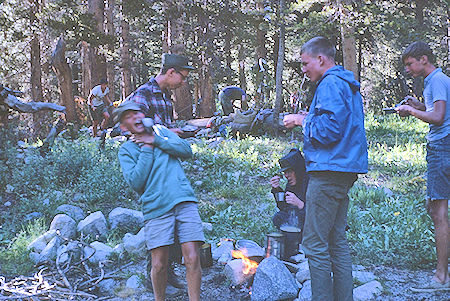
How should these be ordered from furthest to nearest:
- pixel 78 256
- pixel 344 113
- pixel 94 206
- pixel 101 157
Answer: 1. pixel 101 157
2. pixel 94 206
3. pixel 78 256
4. pixel 344 113

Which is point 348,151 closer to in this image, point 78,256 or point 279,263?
point 279,263

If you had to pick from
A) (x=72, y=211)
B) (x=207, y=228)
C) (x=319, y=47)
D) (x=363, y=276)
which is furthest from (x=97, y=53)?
(x=319, y=47)

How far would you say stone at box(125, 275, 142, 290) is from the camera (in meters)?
4.57

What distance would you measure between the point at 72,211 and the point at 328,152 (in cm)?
482

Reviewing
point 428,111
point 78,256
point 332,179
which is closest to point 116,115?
point 332,179

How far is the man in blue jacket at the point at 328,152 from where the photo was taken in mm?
3086

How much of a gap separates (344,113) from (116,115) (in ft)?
5.97

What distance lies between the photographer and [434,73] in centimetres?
404

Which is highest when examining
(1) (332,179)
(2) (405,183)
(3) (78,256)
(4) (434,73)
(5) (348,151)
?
(4) (434,73)

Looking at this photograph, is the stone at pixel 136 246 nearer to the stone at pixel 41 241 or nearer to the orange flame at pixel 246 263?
the stone at pixel 41 241

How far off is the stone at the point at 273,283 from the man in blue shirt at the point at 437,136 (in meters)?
1.38

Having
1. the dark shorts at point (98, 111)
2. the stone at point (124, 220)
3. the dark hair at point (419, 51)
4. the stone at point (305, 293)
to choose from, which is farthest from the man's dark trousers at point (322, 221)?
the dark shorts at point (98, 111)

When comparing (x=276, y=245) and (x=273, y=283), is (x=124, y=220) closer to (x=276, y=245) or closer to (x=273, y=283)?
(x=276, y=245)

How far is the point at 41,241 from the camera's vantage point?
221 inches
